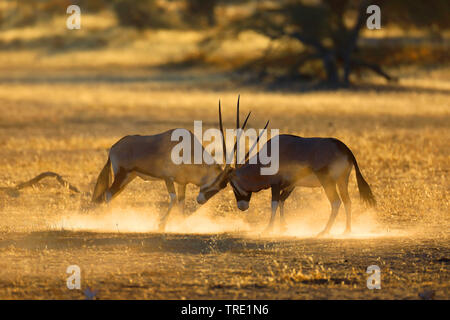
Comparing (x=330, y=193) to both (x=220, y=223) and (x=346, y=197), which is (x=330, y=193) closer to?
(x=346, y=197)

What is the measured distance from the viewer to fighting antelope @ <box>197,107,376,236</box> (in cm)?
835

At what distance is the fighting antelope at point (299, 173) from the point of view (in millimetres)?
8352

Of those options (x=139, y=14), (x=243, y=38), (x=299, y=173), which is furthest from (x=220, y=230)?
(x=139, y=14)

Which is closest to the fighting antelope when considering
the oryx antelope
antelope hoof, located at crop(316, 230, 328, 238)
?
antelope hoof, located at crop(316, 230, 328, 238)

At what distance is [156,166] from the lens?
8.65 m

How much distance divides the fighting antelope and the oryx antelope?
0.17 meters

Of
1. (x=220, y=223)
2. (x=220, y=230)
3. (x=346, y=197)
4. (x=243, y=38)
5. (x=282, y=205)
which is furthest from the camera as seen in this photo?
(x=243, y=38)

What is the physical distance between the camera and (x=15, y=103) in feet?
80.9

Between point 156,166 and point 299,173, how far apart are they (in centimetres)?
138

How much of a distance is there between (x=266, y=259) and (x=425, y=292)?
5.10 ft
